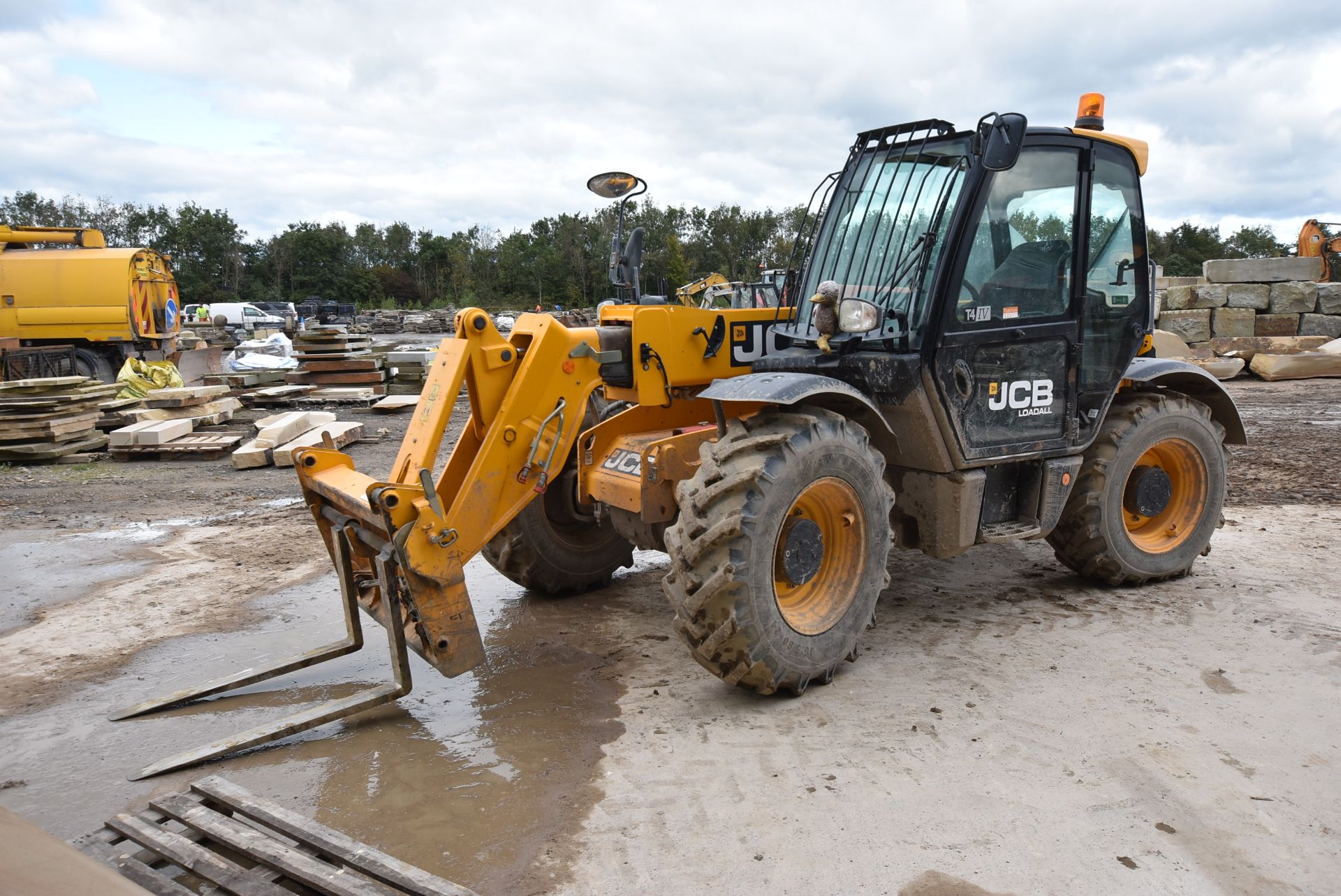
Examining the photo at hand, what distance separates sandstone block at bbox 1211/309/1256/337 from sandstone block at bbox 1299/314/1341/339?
0.92m

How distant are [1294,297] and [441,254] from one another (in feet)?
168

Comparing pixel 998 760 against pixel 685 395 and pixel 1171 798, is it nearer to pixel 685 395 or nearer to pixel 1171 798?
pixel 1171 798

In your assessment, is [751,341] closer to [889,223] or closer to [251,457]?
[889,223]

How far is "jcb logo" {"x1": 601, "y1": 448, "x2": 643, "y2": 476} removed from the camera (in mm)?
4621

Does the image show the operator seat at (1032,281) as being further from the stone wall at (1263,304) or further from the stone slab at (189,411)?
the stone wall at (1263,304)

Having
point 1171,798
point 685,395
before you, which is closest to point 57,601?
point 685,395

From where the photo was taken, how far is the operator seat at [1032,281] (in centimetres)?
481

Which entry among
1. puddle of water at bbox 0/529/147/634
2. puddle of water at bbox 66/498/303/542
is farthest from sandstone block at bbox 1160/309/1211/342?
puddle of water at bbox 0/529/147/634

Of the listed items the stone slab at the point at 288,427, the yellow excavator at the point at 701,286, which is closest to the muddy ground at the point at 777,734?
the stone slab at the point at 288,427

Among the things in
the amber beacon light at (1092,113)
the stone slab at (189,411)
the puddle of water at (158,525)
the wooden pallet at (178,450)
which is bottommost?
the puddle of water at (158,525)

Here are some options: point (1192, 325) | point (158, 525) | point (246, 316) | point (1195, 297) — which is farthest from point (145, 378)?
point (246, 316)

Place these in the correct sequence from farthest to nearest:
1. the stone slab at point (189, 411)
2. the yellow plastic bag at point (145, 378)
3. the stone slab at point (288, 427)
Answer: the yellow plastic bag at point (145, 378) < the stone slab at point (189, 411) < the stone slab at point (288, 427)

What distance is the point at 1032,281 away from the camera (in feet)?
16.2

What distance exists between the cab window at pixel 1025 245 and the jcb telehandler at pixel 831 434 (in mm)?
14
